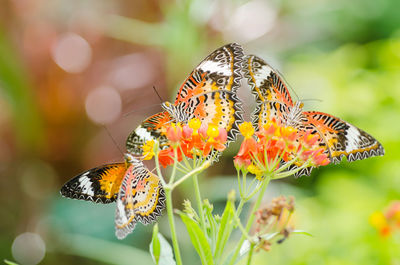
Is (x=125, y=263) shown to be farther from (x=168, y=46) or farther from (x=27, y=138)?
(x=168, y=46)

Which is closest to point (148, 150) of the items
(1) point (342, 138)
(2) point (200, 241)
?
(2) point (200, 241)

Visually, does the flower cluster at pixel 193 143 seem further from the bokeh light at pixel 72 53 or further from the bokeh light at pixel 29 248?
the bokeh light at pixel 72 53

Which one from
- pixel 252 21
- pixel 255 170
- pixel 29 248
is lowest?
pixel 255 170

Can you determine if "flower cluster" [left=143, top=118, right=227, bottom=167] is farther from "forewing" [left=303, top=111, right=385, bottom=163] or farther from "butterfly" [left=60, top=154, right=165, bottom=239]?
"forewing" [left=303, top=111, right=385, bottom=163]

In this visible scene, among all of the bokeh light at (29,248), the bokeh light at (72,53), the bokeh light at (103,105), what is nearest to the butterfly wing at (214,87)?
the bokeh light at (29,248)

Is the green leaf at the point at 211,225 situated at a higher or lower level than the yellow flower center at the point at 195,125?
lower

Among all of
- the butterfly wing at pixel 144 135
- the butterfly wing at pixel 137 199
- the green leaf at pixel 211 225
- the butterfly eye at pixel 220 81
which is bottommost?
the green leaf at pixel 211 225

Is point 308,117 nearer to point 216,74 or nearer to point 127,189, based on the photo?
point 216,74
